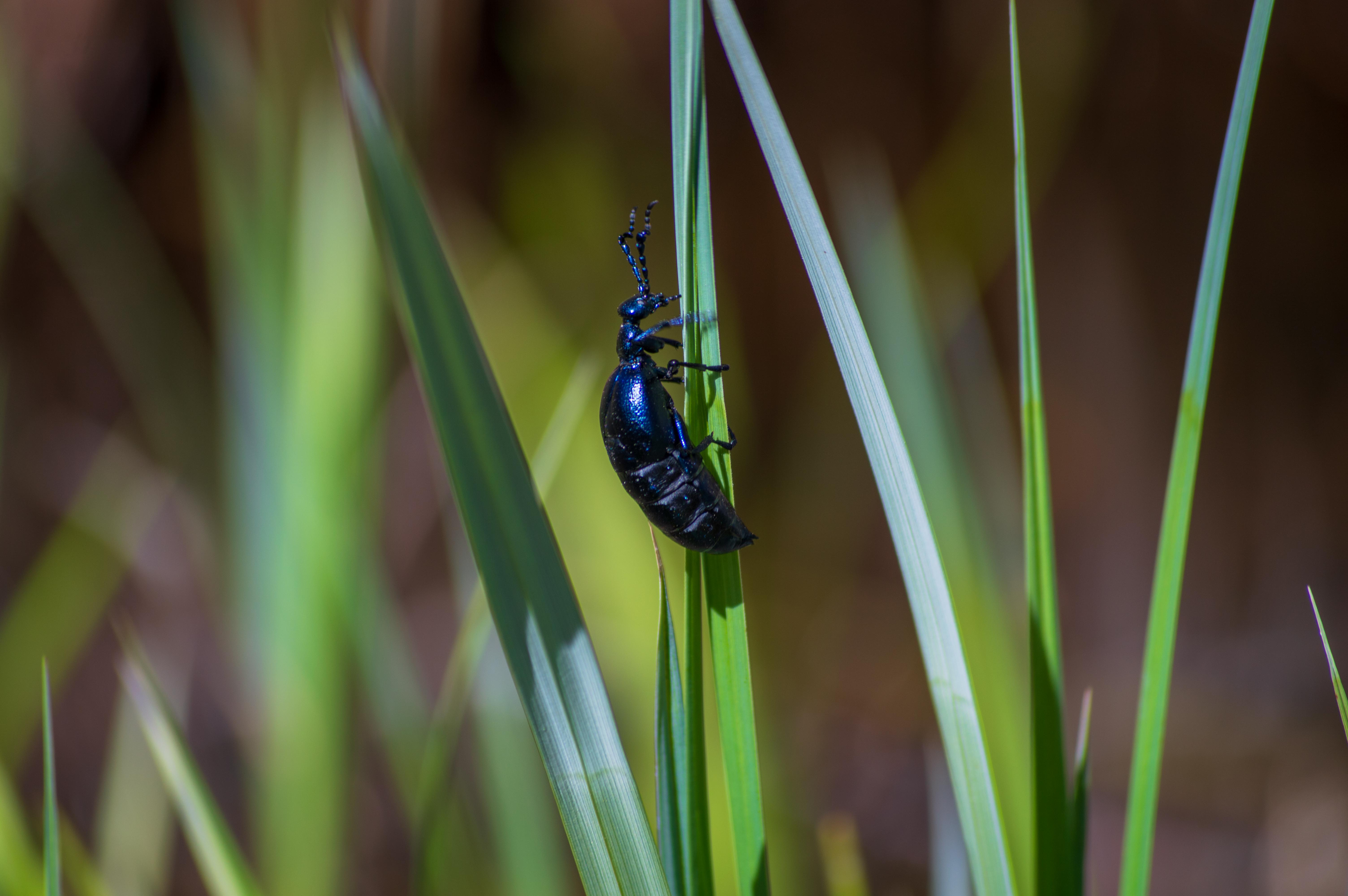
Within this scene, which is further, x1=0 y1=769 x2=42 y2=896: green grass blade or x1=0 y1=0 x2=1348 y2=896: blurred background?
x1=0 y1=0 x2=1348 y2=896: blurred background

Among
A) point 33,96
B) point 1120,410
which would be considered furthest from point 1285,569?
point 33,96

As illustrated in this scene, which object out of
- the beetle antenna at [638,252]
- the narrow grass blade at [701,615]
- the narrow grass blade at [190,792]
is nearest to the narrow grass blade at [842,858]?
the narrow grass blade at [701,615]

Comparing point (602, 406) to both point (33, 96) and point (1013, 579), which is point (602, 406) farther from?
point (33, 96)

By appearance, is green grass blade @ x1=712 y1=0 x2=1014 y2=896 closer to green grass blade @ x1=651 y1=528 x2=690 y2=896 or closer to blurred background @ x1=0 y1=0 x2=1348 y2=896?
green grass blade @ x1=651 y1=528 x2=690 y2=896

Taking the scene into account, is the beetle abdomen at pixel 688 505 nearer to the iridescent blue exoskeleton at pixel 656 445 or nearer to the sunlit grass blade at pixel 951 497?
the iridescent blue exoskeleton at pixel 656 445

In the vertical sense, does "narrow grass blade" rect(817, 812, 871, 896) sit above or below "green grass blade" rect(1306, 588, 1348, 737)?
below

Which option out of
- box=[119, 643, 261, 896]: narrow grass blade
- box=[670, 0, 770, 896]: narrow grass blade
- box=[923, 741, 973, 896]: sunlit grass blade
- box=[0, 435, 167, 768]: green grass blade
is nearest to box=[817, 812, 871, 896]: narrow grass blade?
box=[923, 741, 973, 896]: sunlit grass blade
